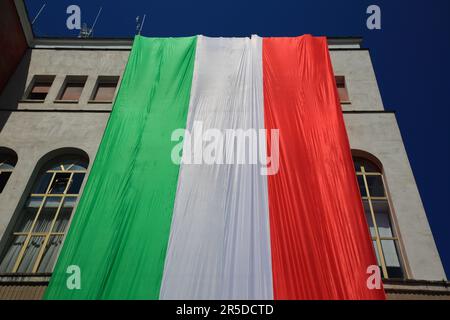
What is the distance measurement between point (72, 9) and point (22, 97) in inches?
165

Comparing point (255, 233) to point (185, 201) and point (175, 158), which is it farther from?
point (175, 158)

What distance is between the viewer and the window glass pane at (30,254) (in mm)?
11039

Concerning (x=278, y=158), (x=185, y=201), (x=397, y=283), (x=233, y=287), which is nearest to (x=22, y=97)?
(x=185, y=201)

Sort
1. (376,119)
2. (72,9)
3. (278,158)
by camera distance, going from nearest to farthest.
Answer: (278,158) < (376,119) < (72,9)

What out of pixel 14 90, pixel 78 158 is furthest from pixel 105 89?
pixel 78 158

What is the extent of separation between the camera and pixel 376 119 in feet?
45.8

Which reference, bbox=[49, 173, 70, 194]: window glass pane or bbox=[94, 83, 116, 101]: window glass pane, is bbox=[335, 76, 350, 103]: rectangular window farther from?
bbox=[49, 173, 70, 194]: window glass pane

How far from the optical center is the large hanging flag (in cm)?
904

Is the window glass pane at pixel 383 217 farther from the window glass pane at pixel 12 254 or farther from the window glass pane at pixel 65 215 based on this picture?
the window glass pane at pixel 12 254

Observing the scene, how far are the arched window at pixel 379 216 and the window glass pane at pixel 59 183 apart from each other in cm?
1000

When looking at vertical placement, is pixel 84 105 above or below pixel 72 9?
below

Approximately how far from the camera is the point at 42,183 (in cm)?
1307

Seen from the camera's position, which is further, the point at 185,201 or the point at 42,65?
the point at 42,65

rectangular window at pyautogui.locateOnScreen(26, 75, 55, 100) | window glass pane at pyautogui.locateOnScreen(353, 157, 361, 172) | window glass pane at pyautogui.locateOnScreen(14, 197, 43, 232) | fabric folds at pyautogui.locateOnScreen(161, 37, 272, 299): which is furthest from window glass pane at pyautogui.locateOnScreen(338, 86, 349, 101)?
rectangular window at pyautogui.locateOnScreen(26, 75, 55, 100)
